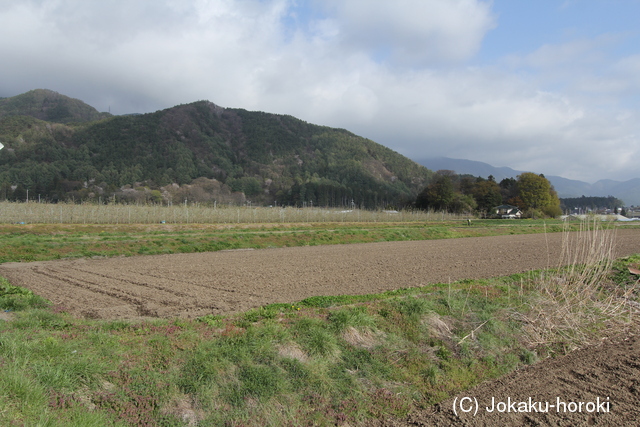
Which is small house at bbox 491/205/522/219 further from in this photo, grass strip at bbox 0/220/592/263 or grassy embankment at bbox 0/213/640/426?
grassy embankment at bbox 0/213/640/426

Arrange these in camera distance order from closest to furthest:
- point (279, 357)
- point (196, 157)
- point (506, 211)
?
point (279, 357) < point (506, 211) < point (196, 157)

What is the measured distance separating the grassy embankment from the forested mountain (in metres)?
79.7

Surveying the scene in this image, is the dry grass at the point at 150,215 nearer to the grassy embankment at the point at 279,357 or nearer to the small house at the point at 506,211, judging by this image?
the grassy embankment at the point at 279,357

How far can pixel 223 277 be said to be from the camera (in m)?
13.4

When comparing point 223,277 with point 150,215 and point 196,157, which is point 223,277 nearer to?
point 150,215

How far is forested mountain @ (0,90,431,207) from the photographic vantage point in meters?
86.9

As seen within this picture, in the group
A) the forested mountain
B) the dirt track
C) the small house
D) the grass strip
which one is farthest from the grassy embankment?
the small house

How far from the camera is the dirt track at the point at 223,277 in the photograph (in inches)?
373

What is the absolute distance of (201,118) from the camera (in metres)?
134

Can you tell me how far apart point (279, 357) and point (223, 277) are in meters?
7.90

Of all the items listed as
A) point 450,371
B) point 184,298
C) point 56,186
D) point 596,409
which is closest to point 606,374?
point 596,409

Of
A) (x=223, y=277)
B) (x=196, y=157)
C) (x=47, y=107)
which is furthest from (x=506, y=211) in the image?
(x=47, y=107)

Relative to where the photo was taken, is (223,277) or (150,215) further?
(150,215)

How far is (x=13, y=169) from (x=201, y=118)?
201 feet
